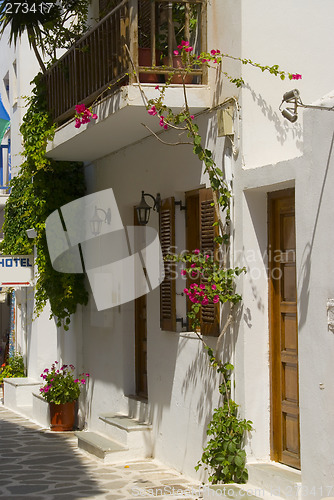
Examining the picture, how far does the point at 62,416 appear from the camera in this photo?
13656mm

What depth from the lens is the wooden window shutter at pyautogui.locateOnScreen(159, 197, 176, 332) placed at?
33.3 feet

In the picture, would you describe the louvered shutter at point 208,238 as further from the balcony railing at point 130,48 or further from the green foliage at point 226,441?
the balcony railing at point 130,48

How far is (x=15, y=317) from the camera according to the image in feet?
67.3

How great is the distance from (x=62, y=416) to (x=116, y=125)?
539 cm

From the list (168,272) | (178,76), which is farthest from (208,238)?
(178,76)

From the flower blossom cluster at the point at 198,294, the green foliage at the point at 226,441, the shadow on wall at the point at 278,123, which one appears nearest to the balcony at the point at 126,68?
the shadow on wall at the point at 278,123

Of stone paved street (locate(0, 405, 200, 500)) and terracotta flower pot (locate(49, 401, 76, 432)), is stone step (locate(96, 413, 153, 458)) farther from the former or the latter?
terracotta flower pot (locate(49, 401, 76, 432))

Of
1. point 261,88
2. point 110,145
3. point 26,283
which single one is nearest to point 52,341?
point 26,283

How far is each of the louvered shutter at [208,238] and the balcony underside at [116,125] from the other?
0.98 m

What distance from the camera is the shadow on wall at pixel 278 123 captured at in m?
8.59

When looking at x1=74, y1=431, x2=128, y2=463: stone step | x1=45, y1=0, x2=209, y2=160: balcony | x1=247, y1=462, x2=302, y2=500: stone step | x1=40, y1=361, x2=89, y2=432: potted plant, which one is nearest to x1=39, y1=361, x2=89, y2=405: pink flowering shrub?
x1=40, y1=361, x2=89, y2=432: potted plant

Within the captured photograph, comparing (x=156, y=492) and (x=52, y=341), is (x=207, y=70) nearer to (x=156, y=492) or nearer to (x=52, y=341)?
(x=156, y=492)

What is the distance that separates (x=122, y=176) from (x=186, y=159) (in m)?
2.33

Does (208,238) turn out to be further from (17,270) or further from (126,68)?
(17,270)
